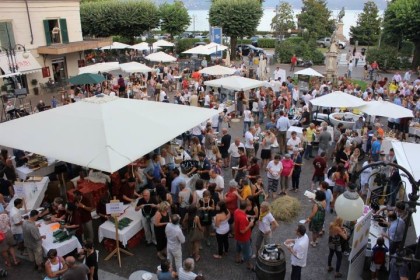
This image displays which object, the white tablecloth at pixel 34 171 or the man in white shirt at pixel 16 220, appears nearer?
the man in white shirt at pixel 16 220

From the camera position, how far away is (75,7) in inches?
1015

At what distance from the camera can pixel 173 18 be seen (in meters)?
37.7

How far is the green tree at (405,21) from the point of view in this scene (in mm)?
26984

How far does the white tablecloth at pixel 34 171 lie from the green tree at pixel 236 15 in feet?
88.2

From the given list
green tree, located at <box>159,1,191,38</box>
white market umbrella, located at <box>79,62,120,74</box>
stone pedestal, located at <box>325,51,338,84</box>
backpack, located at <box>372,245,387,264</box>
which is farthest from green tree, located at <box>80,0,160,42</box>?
backpack, located at <box>372,245,387,264</box>

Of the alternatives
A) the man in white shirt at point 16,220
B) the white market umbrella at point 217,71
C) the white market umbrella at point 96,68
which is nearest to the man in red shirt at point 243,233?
the man in white shirt at point 16,220

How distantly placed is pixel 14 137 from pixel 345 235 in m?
7.71

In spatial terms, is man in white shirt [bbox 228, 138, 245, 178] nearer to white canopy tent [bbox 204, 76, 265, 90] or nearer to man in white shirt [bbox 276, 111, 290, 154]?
man in white shirt [bbox 276, 111, 290, 154]

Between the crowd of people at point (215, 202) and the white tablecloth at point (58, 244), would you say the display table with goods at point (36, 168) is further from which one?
the white tablecloth at point (58, 244)

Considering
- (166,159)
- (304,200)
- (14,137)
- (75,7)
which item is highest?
(75,7)

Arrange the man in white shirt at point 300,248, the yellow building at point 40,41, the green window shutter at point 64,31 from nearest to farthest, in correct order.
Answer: the man in white shirt at point 300,248, the yellow building at point 40,41, the green window shutter at point 64,31

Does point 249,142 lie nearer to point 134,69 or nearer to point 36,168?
point 36,168

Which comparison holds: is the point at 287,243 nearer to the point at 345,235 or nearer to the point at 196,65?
the point at 345,235

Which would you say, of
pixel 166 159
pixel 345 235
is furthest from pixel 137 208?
pixel 345 235
